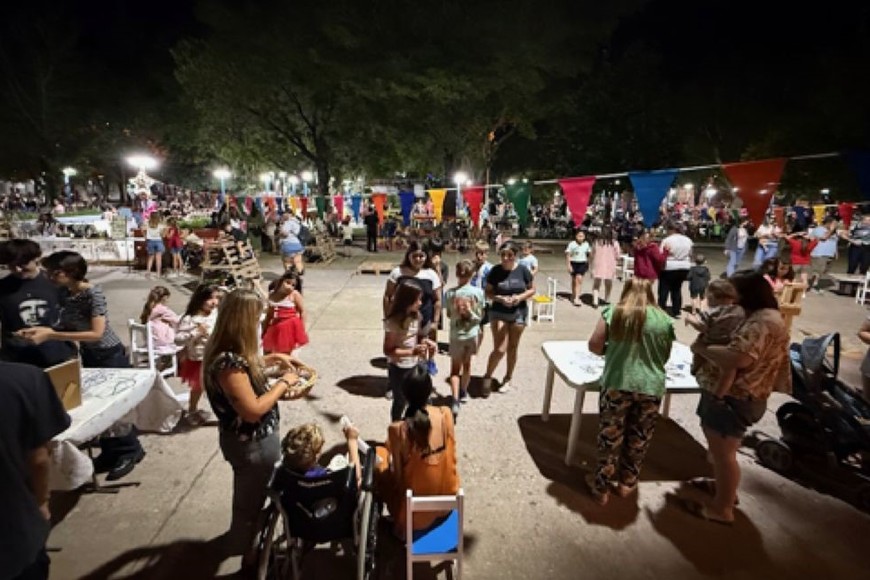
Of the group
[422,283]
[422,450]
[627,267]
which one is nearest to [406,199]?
[627,267]

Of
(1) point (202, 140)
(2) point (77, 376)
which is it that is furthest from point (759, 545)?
(1) point (202, 140)

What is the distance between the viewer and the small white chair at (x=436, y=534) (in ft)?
8.23

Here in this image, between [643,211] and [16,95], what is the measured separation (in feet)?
121

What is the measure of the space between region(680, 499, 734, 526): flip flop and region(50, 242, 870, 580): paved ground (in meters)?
0.05

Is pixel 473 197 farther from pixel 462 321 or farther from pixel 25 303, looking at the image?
pixel 25 303

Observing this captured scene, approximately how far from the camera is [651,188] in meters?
6.46

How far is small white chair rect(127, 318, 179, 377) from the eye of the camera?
5.05 m

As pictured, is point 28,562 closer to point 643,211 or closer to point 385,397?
point 385,397

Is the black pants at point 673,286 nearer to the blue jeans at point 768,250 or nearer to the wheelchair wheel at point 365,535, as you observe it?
the blue jeans at point 768,250

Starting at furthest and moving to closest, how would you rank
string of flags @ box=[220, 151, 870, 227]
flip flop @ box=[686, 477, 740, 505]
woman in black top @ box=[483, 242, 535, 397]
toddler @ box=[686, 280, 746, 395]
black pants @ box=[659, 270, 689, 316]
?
black pants @ box=[659, 270, 689, 316], woman in black top @ box=[483, 242, 535, 397], string of flags @ box=[220, 151, 870, 227], flip flop @ box=[686, 477, 740, 505], toddler @ box=[686, 280, 746, 395]

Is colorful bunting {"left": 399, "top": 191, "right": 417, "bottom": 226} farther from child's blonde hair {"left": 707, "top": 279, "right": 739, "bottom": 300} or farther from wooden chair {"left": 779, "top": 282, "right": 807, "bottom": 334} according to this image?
child's blonde hair {"left": 707, "top": 279, "right": 739, "bottom": 300}

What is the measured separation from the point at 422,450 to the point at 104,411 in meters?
1.97

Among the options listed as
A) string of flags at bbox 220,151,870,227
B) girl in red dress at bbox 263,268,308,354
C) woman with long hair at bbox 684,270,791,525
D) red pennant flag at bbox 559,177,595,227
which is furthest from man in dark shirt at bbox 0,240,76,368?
red pennant flag at bbox 559,177,595,227

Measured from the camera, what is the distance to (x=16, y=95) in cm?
2961
